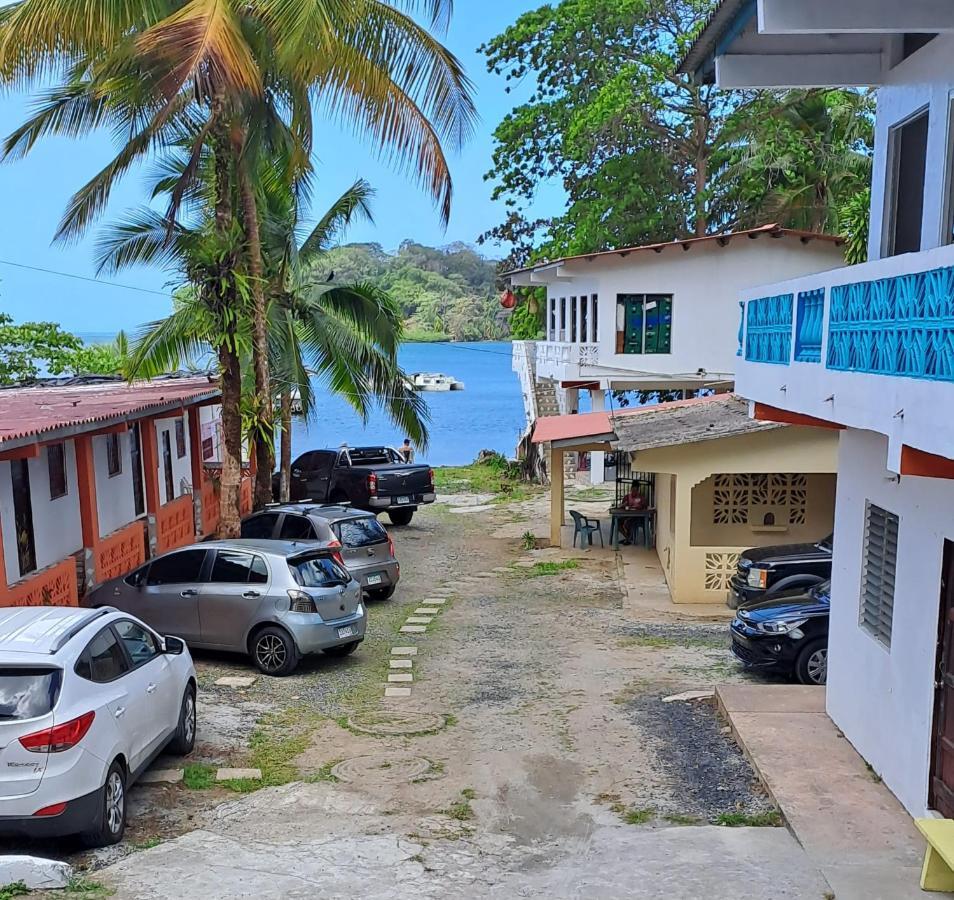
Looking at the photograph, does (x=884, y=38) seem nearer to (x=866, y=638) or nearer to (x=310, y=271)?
(x=866, y=638)

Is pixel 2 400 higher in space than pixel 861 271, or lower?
lower

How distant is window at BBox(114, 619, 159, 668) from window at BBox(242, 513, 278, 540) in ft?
25.4

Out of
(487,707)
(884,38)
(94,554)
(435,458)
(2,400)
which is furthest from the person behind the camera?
(435,458)

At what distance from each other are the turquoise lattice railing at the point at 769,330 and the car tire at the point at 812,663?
154 inches

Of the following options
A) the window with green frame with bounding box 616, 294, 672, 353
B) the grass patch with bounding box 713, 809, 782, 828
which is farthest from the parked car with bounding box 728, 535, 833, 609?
the window with green frame with bounding box 616, 294, 672, 353

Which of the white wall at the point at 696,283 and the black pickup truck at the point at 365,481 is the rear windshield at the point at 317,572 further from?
the white wall at the point at 696,283

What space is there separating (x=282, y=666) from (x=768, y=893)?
714 centimetres

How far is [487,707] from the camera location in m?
11.1

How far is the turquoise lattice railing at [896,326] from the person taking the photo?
524 cm

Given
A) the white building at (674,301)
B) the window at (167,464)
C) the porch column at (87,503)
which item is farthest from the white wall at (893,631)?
the white building at (674,301)

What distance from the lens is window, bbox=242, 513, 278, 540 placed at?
16516mm

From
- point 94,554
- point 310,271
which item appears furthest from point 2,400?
point 310,271

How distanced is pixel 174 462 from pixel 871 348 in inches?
714

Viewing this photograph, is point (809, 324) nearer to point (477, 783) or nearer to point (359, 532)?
point (477, 783)
